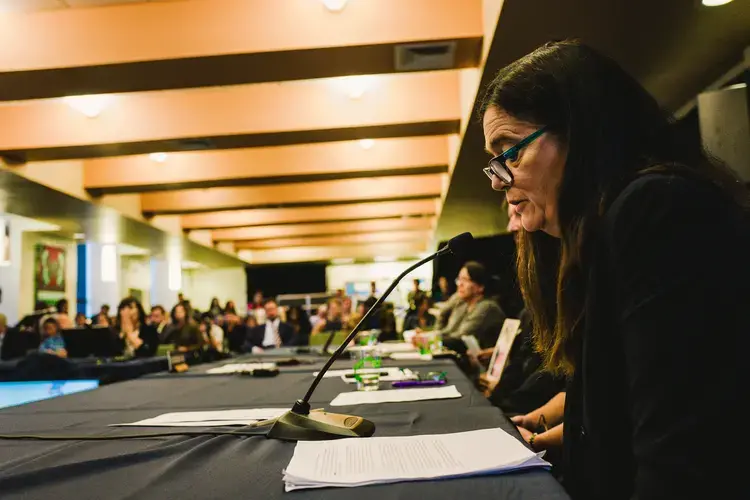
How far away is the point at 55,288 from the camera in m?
11.1

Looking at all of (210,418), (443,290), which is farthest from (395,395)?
(443,290)

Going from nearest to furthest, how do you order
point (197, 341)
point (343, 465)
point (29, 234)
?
1. point (343, 465)
2. point (197, 341)
3. point (29, 234)

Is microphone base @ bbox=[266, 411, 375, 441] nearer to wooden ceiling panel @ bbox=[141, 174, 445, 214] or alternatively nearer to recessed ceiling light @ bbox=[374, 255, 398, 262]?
wooden ceiling panel @ bbox=[141, 174, 445, 214]

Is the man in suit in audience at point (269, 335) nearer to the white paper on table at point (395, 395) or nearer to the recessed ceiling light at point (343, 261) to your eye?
the white paper on table at point (395, 395)

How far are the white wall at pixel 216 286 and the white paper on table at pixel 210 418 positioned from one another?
577 inches

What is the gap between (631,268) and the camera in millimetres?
694

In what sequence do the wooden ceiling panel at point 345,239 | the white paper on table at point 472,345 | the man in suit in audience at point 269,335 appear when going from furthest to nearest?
the wooden ceiling panel at point 345,239 < the man in suit in audience at point 269,335 < the white paper on table at point 472,345

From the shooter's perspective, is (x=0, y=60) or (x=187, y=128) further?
(x=187, y=128)

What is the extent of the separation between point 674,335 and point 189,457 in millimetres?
731

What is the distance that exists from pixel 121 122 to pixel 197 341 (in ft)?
7.69

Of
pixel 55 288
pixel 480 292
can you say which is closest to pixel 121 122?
pixel 480 292

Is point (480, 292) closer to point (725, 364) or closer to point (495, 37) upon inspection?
point (495, 37)

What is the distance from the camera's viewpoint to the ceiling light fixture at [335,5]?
3.23 m

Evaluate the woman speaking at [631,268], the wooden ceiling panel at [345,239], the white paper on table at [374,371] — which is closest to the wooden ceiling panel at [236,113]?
the white paper on table at [374,371]
